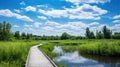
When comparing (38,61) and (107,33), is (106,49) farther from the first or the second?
(107,33)

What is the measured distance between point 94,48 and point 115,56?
4320 millimetres

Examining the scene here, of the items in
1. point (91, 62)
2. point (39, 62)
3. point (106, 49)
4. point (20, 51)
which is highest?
point (20, 51)

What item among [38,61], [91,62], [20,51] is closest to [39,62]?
[38,61]

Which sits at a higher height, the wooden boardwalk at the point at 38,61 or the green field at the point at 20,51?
the green field at the point at 20,51

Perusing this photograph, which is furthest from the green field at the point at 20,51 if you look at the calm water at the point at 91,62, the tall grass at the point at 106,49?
the calm water at the point at 91,62

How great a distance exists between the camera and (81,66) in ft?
53.9

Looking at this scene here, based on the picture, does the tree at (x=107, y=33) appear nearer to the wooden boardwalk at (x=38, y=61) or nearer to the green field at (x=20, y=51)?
the green field at (x=20, y=51)

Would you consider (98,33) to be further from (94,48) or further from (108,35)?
(94,48)

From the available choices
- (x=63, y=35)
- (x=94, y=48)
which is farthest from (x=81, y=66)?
(x=63, y=35)

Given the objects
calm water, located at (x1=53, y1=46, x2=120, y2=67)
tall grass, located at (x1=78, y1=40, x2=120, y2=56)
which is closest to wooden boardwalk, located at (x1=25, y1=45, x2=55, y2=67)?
calm water, located at (x1=53, y1=46, x2=120, y2=67)

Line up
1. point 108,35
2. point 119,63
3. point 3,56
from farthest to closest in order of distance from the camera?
point 108,35 < point 119,63 < point 3,56

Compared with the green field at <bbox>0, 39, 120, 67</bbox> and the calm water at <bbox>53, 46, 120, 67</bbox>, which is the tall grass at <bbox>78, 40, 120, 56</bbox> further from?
the calm water at <bbox>53, 46, 120, 67</bbox>

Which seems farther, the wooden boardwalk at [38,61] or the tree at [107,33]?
the tree at [107,33]

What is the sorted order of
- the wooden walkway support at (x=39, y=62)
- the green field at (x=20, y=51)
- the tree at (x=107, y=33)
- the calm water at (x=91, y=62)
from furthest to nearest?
the tree at (x=107, y=33), the calm water at (x=91, y=62), the green field at (x=20, y=51), the wooden walkway support at (x=39, y=62)
